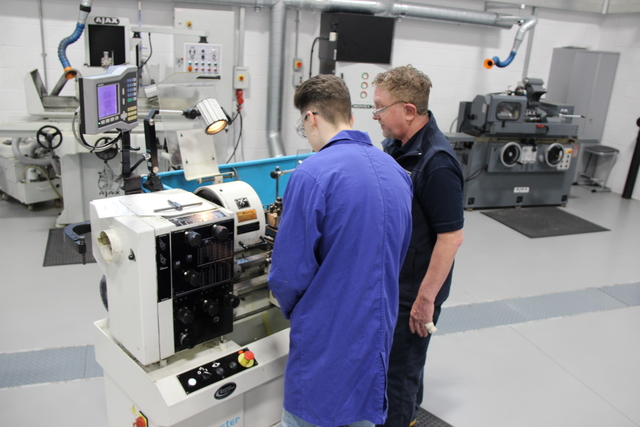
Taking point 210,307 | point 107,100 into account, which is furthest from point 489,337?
point 107,100

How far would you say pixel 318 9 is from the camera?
430cm

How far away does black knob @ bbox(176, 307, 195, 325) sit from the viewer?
48.4 inches

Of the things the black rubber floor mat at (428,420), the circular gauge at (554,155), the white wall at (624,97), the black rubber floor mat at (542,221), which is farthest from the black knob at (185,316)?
the white wall at (624,97)

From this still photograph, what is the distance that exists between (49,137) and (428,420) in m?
2.75

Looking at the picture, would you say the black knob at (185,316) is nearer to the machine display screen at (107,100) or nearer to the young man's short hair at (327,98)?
the young man's short hair at (327,98)

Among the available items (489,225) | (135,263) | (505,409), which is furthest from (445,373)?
(489,225)

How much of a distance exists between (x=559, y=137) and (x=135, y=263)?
4.34 m

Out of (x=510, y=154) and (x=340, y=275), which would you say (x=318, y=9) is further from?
(x=340, y=275)

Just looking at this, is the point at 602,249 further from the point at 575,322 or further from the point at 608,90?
the point at 608,90

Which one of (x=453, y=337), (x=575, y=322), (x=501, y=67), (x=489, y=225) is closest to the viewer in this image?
(x=453, y=337)

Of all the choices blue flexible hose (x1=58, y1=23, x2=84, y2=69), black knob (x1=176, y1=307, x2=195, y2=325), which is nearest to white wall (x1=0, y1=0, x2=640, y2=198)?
blue flexible hose (x1=58, y1=23, x2=84, y2=69)

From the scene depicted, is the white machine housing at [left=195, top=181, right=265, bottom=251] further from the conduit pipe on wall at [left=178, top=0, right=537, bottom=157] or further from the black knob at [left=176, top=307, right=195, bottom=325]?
the conduit pipe on wall at [left=178, top=0, right=537, bottom=157]

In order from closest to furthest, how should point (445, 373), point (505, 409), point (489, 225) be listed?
point (505, 409), point (445, 373), point (489, 225)

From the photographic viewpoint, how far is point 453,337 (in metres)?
2.56
